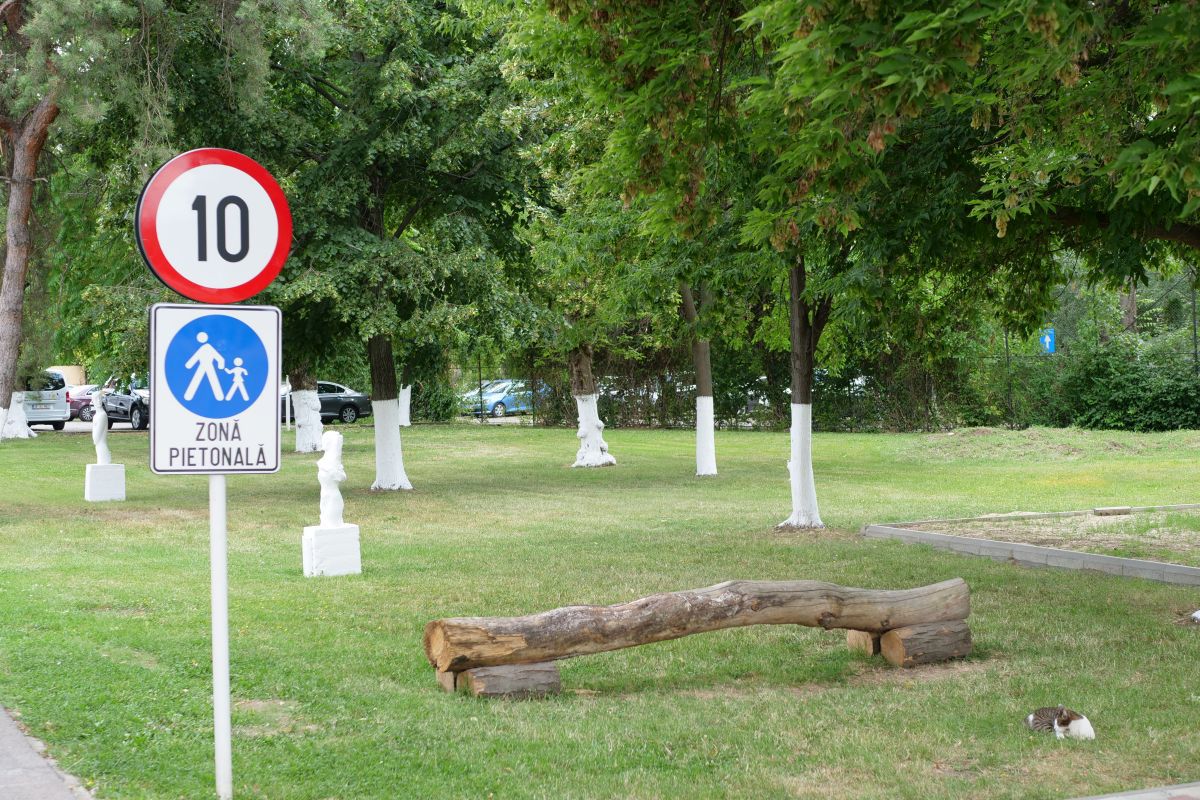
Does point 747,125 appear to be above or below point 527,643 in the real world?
above

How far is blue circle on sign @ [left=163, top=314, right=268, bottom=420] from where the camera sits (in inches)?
189

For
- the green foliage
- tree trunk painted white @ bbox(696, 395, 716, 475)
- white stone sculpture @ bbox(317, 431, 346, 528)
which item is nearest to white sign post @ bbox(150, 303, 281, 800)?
white stone sculpture @ bbox(317, 431, 346, 528)

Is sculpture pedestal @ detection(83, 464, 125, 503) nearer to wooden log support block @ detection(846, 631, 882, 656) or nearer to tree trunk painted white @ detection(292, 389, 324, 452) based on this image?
tree trunk painted white @ detection(292, 389, 324, 452)

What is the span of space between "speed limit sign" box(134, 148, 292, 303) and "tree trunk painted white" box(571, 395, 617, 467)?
20345 mm

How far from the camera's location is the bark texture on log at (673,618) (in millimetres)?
6695

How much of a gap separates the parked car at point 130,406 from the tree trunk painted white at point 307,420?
12.4 metres

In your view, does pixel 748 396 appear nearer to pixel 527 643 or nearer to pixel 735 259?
pixel 735 259

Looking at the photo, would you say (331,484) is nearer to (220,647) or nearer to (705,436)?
(220,647)

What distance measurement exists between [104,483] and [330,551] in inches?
372

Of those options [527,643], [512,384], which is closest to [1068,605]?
[527,643]

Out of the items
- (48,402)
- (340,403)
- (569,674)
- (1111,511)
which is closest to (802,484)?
(1111,511)

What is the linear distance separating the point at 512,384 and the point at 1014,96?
39.1 meters

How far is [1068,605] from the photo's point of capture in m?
9.47

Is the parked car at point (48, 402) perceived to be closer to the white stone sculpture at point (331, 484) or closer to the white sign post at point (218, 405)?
the white stone sculpture at point (331, 484)
